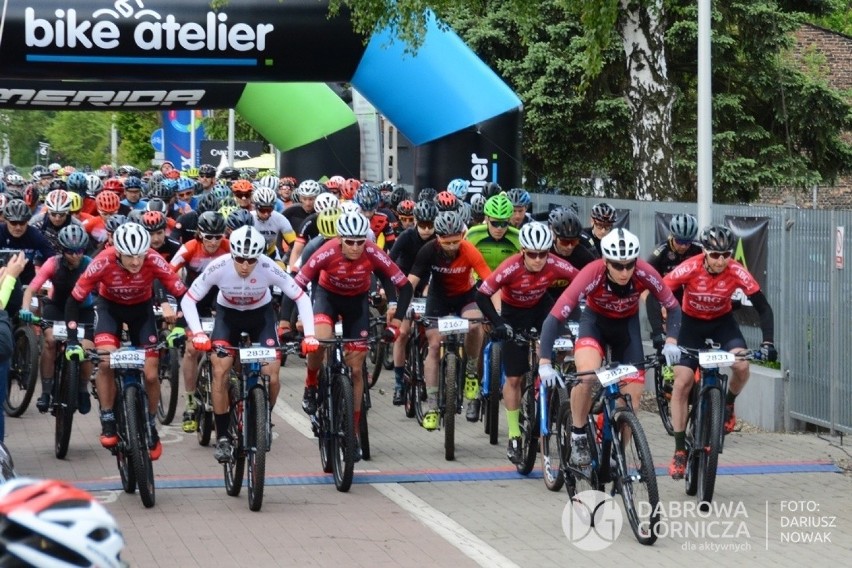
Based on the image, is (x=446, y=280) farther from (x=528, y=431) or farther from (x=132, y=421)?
(x=132, y=421)

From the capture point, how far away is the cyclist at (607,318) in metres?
9.38

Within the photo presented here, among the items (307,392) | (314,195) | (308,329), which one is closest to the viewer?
(308,329)

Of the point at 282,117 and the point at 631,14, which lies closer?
the point at 631,14

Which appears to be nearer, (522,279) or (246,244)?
(246,244)

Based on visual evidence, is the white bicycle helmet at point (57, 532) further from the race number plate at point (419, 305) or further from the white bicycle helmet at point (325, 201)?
the white bicycle helmet at point (325, 201)

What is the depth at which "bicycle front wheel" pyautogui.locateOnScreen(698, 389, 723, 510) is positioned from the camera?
956 centimetres

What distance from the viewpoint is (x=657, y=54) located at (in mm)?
20734

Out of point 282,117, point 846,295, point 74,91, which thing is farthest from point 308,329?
point 282,117

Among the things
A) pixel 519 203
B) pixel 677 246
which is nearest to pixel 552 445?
pixel 677 246

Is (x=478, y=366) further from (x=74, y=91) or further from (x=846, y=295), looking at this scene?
(x=74, y=91)

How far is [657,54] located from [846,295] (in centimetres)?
852

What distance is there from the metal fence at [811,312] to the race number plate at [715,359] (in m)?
3.33

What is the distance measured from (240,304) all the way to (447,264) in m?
2.65

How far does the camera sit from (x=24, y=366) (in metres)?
14.0
